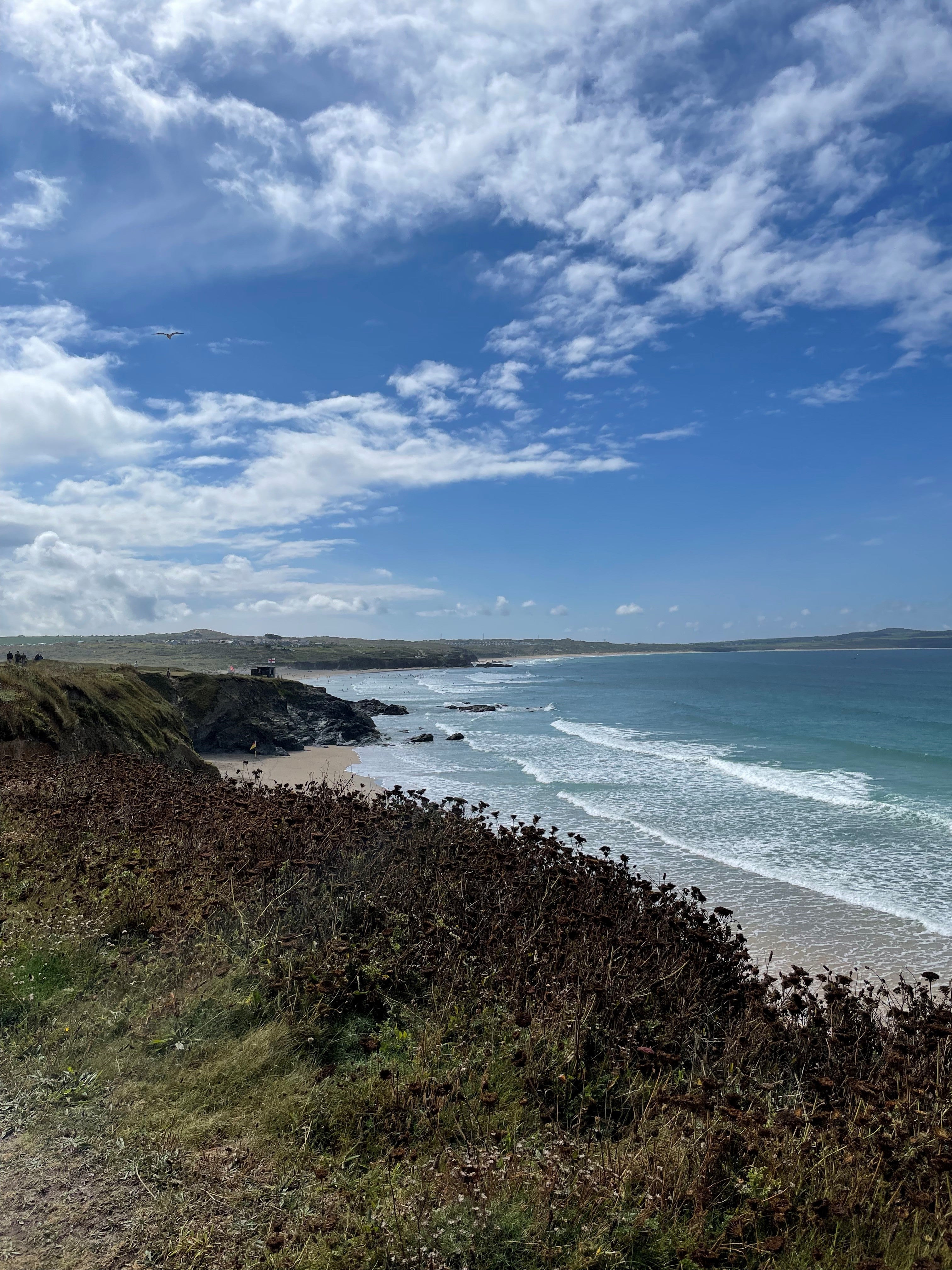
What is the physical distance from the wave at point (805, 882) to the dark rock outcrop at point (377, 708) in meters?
42.6

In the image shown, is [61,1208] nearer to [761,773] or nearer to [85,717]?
[85,717]

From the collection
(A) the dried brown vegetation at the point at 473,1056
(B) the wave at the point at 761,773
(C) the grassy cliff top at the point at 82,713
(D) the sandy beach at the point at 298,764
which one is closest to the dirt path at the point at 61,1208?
(A) the dried brown vegetation at the point at 473,1056

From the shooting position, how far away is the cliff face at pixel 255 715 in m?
38.3

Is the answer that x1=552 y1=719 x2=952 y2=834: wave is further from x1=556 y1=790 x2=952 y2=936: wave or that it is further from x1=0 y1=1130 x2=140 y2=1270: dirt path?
x1=0 y1=1130 x2=140 y2=1270: dirt path

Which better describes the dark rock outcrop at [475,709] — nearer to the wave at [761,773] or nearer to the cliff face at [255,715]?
the cliff face at [255,715]

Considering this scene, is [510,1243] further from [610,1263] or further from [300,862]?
[300,862]

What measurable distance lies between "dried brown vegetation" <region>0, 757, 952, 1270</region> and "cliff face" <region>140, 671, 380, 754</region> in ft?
86.5

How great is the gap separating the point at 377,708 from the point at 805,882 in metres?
50.5

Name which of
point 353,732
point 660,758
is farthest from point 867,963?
point 353,732

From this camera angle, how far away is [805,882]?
53.0 ft

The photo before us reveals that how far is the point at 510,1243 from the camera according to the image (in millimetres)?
2893

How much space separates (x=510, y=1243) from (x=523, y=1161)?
542 mm

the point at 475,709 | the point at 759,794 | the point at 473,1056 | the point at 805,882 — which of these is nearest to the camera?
the point at 473,1056

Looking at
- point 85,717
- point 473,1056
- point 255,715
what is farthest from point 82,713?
point 255,715
